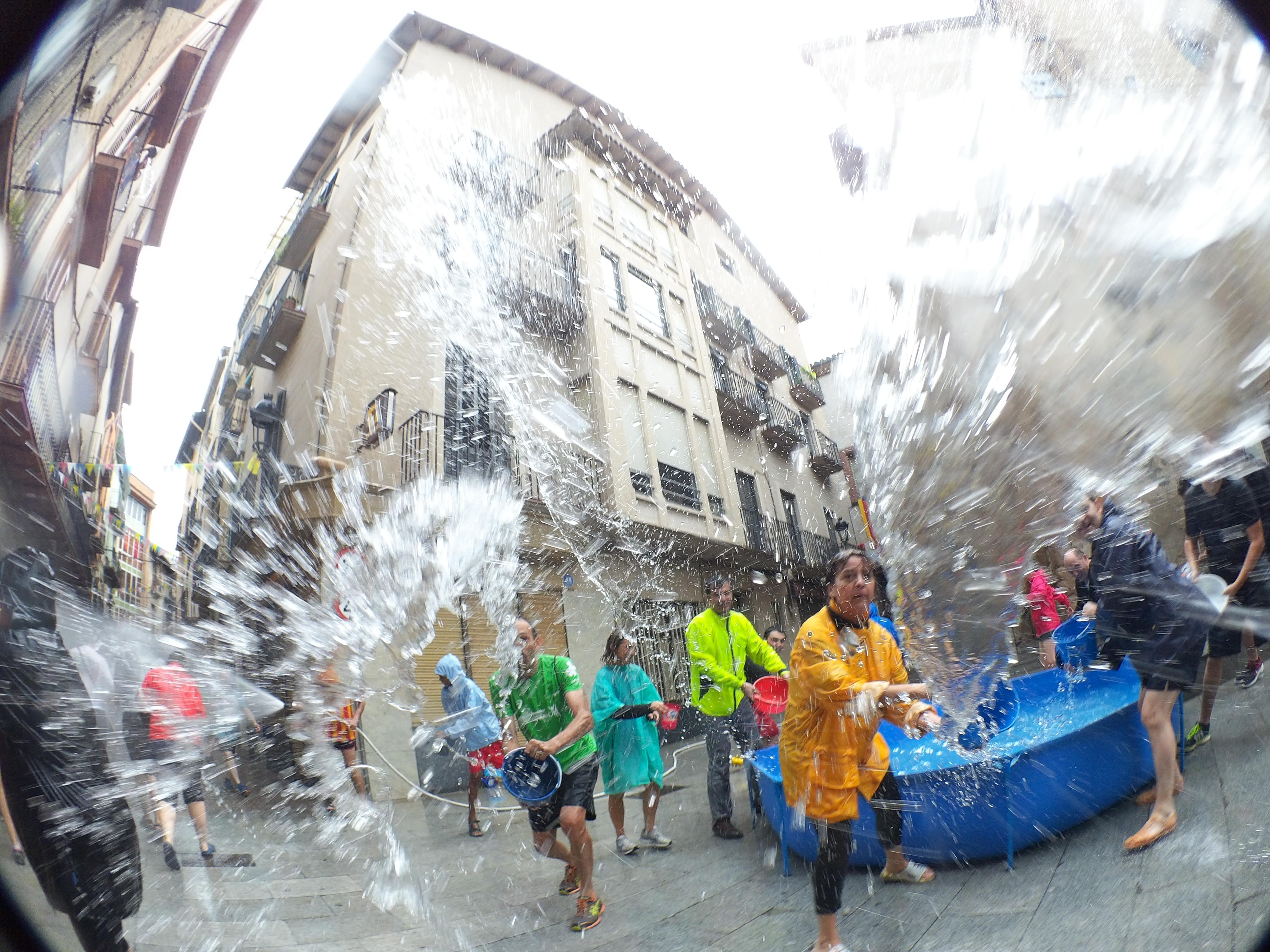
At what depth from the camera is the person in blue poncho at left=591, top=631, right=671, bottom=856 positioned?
23.1 inches

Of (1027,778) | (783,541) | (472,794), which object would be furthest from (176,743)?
(1027,778)

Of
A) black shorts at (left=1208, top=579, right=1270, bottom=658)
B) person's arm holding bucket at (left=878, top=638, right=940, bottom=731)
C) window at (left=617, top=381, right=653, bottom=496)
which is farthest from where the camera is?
window at (left=617, top=381, right=653, bottom=496)

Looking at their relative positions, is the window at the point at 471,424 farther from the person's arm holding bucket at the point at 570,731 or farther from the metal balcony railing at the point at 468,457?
the person's arm holding bucket at the point at 570,731

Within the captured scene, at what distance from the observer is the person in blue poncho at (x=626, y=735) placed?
1.93 feet

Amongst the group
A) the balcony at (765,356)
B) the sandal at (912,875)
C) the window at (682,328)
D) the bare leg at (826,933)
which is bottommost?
the bare leg at (826,933)

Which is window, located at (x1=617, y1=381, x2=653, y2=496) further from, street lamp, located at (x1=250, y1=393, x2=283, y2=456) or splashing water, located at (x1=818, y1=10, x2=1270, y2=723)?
street lamp, located at (x1=250, y1=393, x2=283, y2=456)

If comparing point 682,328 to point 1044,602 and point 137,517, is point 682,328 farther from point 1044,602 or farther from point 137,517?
point 137,517

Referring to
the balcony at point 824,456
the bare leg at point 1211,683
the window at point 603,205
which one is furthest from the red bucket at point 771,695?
the window at point 603,205

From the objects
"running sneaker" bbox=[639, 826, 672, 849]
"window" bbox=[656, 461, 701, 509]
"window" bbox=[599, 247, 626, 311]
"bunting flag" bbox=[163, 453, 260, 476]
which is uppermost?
"window" bbox=[599, 247, 626, 311]

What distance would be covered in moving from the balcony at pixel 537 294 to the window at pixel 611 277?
3 centimetres

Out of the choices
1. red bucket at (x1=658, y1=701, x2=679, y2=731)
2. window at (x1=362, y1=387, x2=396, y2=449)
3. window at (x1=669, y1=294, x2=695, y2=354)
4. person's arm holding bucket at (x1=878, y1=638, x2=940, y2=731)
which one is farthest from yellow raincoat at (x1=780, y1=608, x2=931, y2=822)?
window at (x1=362, y1=387, x2=396, y2=449)

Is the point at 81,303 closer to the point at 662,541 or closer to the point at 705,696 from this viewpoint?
the point at 662,541

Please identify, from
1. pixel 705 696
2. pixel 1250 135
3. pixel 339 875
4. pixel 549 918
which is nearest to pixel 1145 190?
pixel 1250 135

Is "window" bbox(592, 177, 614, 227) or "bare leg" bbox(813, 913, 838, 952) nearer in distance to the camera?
Answer: "bare leg" bbox(813, 913, 838, 952)
